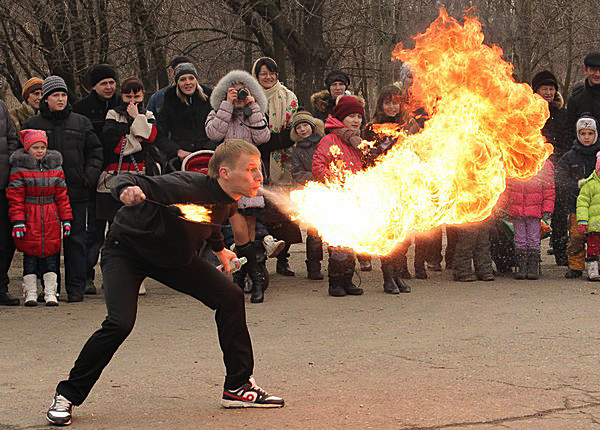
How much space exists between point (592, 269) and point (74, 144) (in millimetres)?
5738

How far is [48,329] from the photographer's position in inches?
320

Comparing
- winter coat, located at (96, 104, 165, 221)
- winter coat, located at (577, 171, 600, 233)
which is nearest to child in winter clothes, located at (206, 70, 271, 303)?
winter coat, located at (96, 104, 165, 221)

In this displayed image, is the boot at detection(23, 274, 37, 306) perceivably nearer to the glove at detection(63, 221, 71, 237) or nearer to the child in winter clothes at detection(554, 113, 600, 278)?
the glove at detection(63, 221, 71, 237)

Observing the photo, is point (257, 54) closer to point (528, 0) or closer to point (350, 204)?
point (528, 0)

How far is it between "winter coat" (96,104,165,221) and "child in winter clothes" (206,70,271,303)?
2.15ft

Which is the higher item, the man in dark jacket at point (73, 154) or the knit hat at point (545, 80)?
the knit hat at point (545, 80)

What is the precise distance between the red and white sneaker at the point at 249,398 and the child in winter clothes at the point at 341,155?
13.0ft

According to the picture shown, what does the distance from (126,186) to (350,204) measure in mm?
3103

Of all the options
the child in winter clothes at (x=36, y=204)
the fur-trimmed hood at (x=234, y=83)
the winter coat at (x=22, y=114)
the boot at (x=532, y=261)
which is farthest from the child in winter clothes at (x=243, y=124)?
the boot at (x=532, y=261)

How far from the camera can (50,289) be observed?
9.28 metres

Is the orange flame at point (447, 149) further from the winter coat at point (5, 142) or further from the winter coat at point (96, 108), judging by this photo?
the winter coat at point (5, 142)

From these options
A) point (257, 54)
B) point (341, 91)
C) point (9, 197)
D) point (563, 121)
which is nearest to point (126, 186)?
point (9, 197)

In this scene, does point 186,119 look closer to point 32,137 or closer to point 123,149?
point 123,149

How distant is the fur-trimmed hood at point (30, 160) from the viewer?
30.1 feet
